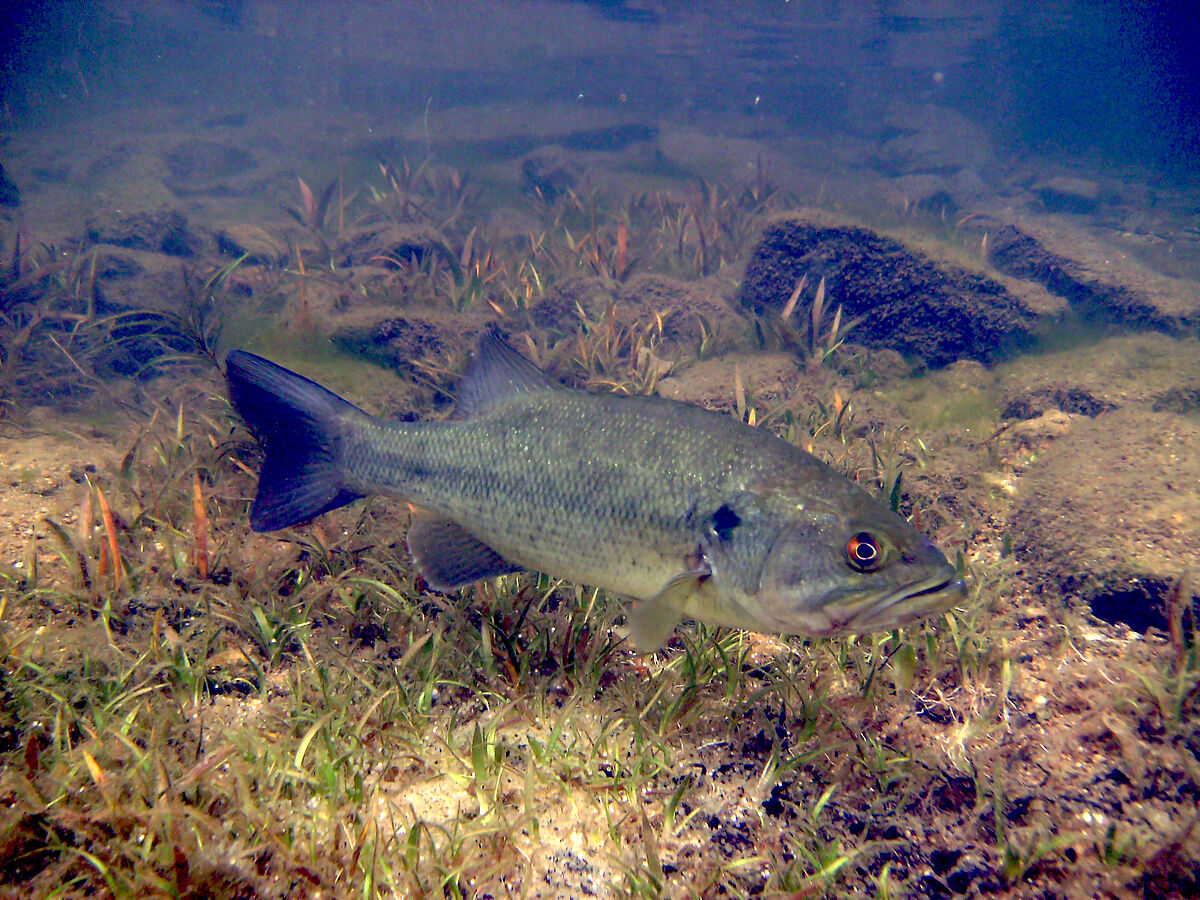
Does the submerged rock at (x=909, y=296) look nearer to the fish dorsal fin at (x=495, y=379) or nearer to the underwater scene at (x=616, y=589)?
the underwater scene at (x=616, y=589)

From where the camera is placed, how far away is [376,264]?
33.4 feet

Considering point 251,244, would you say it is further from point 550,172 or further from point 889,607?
point 889,607

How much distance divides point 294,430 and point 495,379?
1131 mm

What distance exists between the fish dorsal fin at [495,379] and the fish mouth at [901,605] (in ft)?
5.78

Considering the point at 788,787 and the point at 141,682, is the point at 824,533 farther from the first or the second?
the point at 141,682

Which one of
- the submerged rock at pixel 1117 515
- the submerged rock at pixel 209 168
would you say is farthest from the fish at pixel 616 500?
the submerged rock at pixel 209 168

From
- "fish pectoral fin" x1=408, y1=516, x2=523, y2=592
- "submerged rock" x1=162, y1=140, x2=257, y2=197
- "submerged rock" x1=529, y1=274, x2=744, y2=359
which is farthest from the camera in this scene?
"submerged rock" x1=162, y1=140, x2=257, y2=197

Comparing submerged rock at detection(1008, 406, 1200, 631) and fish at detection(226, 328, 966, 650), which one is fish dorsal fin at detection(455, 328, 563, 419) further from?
submerged rock at detection(1008, 406, 1200, 631)

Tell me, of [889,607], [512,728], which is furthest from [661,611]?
[512,728]

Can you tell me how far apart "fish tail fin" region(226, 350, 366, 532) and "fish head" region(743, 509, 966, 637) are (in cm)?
223

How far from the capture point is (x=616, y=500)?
2.52m

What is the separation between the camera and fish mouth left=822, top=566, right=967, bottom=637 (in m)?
2.11

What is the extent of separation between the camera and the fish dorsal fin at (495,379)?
3.04 m

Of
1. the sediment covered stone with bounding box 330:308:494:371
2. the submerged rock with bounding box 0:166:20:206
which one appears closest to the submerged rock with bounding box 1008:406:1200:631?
the sediment covered stone with bounding box 330:308:494:371
